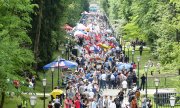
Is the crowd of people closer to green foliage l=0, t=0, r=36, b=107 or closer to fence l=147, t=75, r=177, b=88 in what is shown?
fence l=147, t=75, r=177, b=88

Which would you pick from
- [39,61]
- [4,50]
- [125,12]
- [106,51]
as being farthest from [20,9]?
[125,12]

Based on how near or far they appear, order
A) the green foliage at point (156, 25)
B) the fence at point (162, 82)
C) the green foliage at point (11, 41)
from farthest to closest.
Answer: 1. the fence at point (162, 82)
2. the green foliage at point (156, 25)
3. the green foliage at point (11, 41)

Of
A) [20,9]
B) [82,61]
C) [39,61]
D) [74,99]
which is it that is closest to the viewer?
[20,9]

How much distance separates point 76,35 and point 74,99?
43.3 metres

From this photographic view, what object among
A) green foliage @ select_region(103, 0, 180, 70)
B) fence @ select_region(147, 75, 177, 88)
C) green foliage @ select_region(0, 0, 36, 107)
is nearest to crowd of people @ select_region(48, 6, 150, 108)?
fence @ select_region(147, 75, 177, 88)

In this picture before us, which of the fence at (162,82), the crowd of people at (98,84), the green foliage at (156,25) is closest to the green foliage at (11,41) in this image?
the crowd of people at (98,84)

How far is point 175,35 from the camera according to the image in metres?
43.5

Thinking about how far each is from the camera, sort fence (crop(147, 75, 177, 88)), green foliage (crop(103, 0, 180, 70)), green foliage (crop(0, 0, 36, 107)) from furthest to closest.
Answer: fence (crop(147, 75, 177, 88)) → green foliage (crop(103, 0, 180, 70)) → green foliage (crop(0, 0, 36, 107))

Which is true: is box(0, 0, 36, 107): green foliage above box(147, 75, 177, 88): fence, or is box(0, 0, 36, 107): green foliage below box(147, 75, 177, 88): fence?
above

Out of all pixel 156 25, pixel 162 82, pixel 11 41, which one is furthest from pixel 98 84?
pixel 11 41

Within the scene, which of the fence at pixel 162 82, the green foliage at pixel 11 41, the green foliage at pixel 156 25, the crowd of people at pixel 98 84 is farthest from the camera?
the fence at pixel 162 82

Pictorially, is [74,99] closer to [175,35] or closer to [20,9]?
[20,9]

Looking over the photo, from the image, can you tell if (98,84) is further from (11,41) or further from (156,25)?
(11,41)

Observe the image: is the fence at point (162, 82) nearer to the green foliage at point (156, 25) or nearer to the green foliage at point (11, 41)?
the green foliage at point (156, 25)
